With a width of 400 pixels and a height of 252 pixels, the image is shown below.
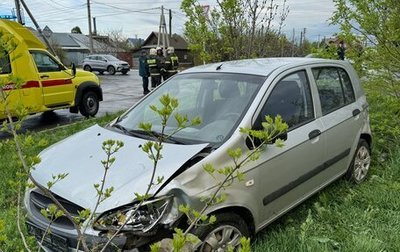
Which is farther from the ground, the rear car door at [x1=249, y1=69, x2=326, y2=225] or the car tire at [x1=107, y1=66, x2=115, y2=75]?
the rear car door at [x1=249, y1=69, x2=326, y2=225]

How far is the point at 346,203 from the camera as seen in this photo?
12.6ft

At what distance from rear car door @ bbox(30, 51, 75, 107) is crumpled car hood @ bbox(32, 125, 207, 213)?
6.06 metres

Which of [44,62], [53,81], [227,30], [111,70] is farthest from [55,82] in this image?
[111,70]

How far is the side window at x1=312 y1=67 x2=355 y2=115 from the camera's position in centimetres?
387

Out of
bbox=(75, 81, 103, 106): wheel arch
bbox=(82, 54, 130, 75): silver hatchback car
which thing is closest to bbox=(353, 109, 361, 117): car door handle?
bbox=(75, 81, 103, 106): wheel arch

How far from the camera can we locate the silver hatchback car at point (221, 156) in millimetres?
2445

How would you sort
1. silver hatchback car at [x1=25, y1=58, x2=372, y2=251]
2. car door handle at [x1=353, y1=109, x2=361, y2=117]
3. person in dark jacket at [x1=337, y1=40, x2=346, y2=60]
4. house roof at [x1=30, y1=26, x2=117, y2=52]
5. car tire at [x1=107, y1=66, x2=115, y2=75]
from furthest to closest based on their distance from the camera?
house roof at [x1=30, y1=26, x2=117, y2=52], car tire at [x1=107, y1=66, x2=115, y2=75], person in dark jacket at [x1=337, y1=40, x2=346, y2=60], car door handle at [x1=353, y1=109, x2=361, y2=117], silver hatchback car at [x1=25, y1=58, x2=372, y2=251]

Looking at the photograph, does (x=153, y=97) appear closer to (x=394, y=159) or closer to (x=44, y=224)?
(x=44, y=224)

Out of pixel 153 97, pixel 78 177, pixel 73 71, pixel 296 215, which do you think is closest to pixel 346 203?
pixel 296 215

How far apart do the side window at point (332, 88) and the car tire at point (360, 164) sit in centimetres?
62

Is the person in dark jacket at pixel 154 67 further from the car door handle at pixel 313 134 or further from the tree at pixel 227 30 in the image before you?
the car door handle at pixel 313 134

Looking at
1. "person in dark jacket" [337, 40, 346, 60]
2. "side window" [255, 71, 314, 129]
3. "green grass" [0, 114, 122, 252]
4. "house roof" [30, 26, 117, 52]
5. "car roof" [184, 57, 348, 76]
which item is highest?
"house roof" [30, 26, 117, 52]

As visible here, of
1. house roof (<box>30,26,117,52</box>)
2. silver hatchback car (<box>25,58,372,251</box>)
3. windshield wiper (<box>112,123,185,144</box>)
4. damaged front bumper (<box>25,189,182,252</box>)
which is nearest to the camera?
damaged front bumper (<box>25,189,182,252</box>)

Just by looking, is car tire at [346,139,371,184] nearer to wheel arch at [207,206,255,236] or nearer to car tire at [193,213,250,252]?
wheel arch at [207,206,255,236]
